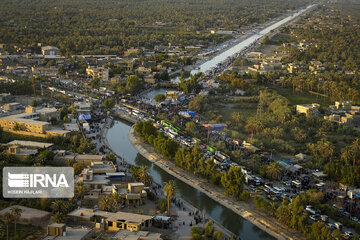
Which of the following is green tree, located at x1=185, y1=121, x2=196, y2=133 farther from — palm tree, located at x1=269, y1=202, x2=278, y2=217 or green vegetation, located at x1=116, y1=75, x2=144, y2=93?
green vegetation, located at x1=116, y1=75, x2=144, y2=93

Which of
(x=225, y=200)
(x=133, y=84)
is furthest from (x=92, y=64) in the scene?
(x=225, y=200)

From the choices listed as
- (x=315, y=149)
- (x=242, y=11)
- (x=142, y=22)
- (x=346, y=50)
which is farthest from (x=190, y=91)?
(x=242, y=11)

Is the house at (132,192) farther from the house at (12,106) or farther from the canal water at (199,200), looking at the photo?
the house at (12,106)

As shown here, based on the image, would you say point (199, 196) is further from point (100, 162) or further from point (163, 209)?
point (100, 162)

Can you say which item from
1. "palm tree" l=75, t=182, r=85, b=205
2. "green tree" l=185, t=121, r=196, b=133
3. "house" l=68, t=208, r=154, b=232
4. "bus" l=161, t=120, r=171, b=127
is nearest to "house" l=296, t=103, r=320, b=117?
"green tree" l=185, t=121, r=196, b=133

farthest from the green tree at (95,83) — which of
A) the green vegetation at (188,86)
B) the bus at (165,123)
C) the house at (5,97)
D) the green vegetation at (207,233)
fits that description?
the green vegetation at (207,233)

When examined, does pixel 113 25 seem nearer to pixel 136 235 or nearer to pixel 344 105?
pixel 344 105
